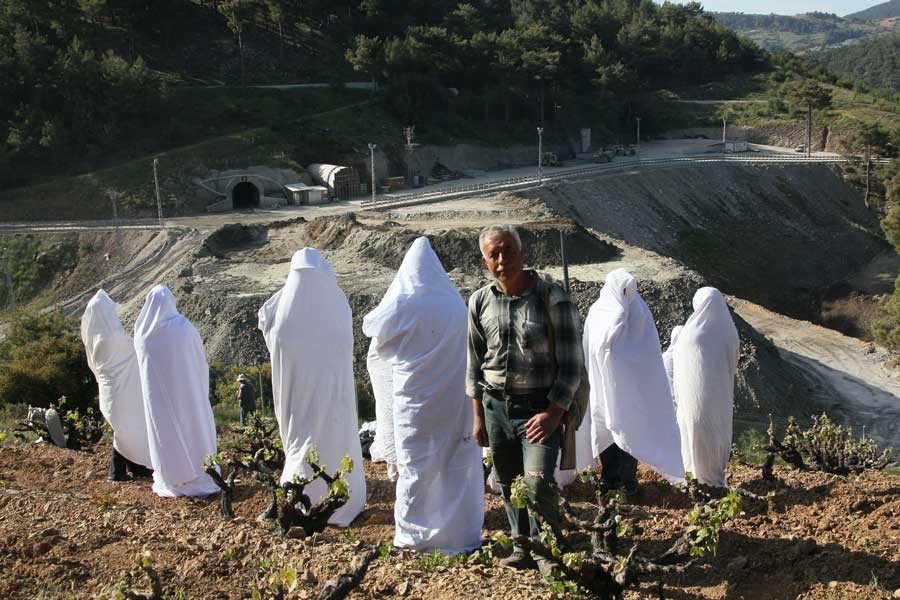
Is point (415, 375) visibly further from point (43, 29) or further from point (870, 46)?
point (870, 46)

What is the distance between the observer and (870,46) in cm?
14175

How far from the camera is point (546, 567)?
4.60 m

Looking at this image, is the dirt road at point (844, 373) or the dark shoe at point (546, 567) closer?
the dark shoe at point (546, 567)

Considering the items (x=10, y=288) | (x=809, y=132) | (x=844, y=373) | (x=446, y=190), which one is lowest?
(x=844, y=373)

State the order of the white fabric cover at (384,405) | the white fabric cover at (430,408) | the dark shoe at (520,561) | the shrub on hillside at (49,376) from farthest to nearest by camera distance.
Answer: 1. the shrub on hillside at (49,376)
2. the white fabric cover at (384,405)
3. the white fabric cover at (430,408)
4. the dark shoe at (520,561)

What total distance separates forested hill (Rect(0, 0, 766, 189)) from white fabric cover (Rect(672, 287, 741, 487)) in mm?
36688

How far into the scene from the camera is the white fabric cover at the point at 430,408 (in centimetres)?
546

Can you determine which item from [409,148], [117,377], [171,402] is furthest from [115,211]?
[171,402]

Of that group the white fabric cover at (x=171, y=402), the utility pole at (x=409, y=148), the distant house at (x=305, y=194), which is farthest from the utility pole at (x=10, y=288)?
the white fabric cover at (x=171, y=402)

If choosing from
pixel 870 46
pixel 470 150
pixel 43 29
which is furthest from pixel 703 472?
pixel 870 46

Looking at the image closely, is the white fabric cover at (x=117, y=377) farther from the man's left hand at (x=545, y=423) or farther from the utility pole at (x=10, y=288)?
the utility pole at (x=10, y=288)

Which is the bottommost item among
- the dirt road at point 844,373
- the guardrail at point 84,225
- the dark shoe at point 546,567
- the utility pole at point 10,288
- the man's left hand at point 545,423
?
the dirt road at point 844,373

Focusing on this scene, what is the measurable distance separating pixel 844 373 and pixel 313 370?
19386mm

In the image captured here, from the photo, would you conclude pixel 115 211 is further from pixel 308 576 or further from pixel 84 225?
pixel 308 576
